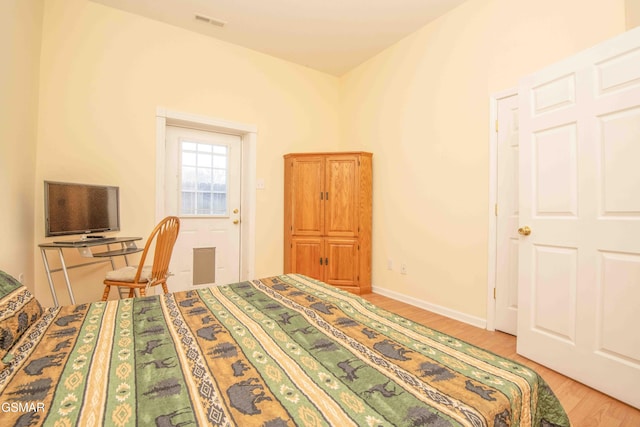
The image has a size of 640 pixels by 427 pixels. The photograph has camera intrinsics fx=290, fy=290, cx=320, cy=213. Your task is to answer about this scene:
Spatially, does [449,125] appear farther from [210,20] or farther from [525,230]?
[210,20]

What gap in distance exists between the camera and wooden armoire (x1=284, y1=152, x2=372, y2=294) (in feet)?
11.9

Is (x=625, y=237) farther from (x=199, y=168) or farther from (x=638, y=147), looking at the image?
(x=199, y=168)

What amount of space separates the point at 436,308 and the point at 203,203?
2888 millimetres

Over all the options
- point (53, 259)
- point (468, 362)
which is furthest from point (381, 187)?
point (53, 259)

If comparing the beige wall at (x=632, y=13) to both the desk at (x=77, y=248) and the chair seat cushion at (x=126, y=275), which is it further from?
the desk at (x=77, y=248)

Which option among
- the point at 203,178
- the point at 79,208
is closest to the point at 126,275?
the point at 79,208

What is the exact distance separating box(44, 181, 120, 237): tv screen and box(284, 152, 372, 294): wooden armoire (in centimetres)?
187

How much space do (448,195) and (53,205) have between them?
3.44 metres

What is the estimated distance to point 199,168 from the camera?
349 centimetres

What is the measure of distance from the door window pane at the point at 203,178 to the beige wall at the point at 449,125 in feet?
6.40

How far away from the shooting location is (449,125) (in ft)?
9.52

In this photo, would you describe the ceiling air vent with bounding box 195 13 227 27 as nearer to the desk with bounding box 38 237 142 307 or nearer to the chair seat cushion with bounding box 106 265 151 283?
the desk with bounding box 38 237 142 307

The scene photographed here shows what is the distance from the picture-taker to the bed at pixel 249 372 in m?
0.66

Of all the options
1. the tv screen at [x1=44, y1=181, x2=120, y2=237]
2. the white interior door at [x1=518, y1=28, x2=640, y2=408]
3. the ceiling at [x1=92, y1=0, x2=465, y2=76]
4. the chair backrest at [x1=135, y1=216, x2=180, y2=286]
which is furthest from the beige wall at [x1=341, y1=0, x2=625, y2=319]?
the tv screen at [x1=44, y1=181, x2=120, y2=237]
